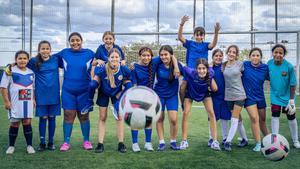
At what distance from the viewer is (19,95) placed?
210 inches

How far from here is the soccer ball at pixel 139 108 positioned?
164 inches

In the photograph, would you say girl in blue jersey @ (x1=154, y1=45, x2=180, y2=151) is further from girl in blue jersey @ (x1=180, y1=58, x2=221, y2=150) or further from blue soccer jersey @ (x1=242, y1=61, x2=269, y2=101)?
blue soccer jersey @ (x1=242, y1=61, x2=269, y2=101)

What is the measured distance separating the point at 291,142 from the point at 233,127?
122 centimetres

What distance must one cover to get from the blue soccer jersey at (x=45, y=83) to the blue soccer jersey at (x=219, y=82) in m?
2.49

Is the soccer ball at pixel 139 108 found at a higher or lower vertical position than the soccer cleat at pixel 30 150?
higher

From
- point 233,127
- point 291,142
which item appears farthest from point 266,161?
point 291,142

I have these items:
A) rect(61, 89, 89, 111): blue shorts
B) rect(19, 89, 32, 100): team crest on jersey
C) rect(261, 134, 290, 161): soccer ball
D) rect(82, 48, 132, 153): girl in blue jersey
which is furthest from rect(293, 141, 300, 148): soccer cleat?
rect(19, 89, 32, 100): team crest on jersey

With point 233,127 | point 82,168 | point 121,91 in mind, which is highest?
point 121,91

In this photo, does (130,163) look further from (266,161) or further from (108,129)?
(108,129)

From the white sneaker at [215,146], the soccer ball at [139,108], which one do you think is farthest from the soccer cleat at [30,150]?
the white sneaker at [215,146]

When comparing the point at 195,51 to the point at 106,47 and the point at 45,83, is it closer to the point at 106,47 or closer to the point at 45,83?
the point at 106,47

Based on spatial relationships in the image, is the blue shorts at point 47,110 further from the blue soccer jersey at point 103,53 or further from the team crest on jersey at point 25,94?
the blue soccer jersey at point 103,53

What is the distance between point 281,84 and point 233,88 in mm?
783

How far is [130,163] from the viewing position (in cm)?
469
